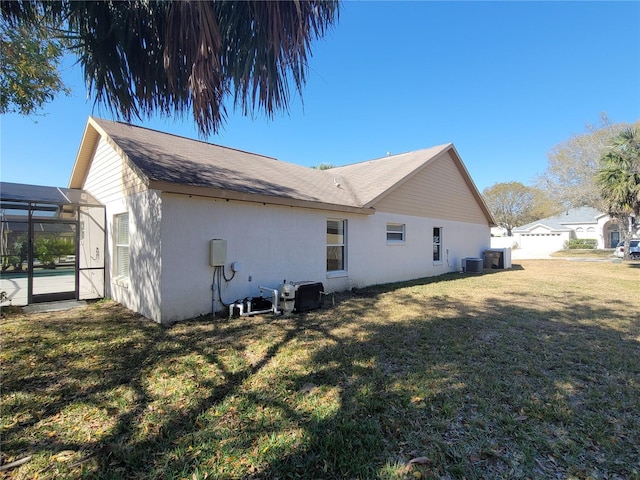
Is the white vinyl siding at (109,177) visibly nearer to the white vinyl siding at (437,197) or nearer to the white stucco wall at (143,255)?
the white stucco wall at (143,255)

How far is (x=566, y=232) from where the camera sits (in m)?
38.3

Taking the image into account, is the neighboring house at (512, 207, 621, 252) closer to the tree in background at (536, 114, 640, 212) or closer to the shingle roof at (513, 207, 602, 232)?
the shingle roof at (513, 207, 602, 232)

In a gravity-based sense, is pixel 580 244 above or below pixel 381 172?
below

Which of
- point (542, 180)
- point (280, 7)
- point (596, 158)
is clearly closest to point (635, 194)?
point (596, 158)

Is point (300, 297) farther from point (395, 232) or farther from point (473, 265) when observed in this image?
point (473, 265)

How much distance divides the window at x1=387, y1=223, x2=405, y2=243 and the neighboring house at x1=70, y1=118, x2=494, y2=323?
54mm

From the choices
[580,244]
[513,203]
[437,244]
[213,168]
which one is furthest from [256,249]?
[513,203]

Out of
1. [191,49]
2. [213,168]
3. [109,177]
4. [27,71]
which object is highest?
[27,71]

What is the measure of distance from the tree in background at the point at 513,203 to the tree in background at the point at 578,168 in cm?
1548

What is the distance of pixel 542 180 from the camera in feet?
97.6

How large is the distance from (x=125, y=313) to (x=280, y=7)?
6.92 meters

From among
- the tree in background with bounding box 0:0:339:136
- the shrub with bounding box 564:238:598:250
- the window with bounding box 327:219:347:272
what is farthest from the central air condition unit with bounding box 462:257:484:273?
the shrub with bounding box 564:238:598:250

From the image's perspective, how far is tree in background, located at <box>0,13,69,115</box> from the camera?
15.9 feet

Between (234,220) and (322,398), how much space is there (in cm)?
480
